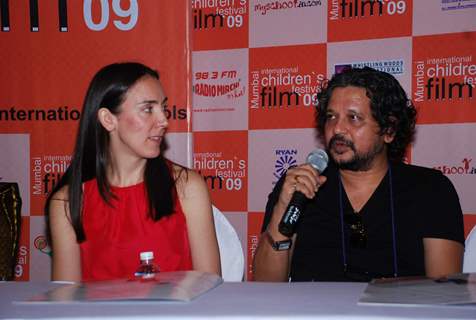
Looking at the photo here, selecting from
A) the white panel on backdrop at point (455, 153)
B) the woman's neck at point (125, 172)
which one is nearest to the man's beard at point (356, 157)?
the woman's neck at point (125, 172)

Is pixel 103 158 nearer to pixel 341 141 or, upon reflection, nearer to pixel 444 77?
pixel 341 141

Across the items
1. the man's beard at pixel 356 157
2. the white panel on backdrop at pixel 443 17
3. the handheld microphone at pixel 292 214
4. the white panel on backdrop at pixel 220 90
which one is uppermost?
the white panel on backdrop at pixel 443 17

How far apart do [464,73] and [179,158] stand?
153 cm

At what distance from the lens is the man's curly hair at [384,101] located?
202 centimetres

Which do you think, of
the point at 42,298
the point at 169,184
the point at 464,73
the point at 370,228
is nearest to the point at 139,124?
the point at 169,184

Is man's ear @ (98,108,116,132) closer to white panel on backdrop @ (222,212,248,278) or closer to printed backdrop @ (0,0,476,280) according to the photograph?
printed backdrop @ (0,0,476,280)

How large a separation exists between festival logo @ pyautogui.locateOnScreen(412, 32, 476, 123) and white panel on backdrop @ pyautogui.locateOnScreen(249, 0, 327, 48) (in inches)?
21.1

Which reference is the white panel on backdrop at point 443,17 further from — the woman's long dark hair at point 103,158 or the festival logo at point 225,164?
the woman's long dark hair at point 103,158

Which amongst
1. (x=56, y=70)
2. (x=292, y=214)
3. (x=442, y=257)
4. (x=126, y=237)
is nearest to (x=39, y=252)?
(x=56, y=70)

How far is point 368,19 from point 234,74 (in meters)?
0.81

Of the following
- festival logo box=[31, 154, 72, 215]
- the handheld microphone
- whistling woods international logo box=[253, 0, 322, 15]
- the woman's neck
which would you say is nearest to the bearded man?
the handheld microphone

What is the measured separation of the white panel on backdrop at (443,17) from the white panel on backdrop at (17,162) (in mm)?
2254

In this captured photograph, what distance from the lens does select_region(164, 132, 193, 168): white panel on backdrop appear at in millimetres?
2877

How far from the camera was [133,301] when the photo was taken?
35.4 inches
